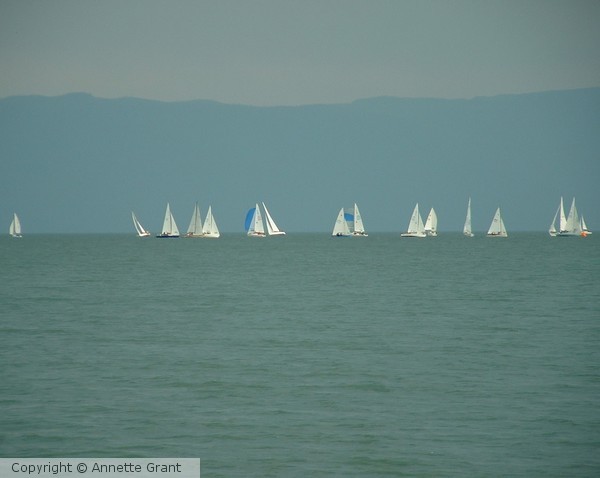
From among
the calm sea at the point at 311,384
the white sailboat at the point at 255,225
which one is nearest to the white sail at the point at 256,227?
the white sailboat at the point at 255,225

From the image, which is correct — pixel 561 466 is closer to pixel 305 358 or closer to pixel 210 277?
pixel 305 358

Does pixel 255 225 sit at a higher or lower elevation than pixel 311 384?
higher

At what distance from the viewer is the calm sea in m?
17.4

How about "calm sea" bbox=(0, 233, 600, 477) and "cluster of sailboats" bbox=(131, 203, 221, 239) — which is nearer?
"calm sea" bbox=(0, 233, 600, 477)

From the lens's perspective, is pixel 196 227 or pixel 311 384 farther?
pixel 196 227

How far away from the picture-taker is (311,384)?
2344cm

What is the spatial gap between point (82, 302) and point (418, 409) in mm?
Answer: 31058

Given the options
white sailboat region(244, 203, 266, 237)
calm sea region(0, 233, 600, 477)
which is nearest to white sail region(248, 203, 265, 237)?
white sailboat region(244, 203, 266, 237)

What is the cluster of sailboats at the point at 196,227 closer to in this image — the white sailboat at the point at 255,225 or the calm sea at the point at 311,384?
the white sailboat at the point at 255,225

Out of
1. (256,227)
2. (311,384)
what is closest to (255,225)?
(256,227)

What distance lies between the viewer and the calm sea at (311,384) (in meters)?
17.4

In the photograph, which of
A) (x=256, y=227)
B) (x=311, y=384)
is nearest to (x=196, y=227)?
(x=256, y=227)

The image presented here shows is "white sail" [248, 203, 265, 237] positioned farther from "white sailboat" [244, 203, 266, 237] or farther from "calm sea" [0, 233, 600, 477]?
"calm sea" [0, 233, 600, 477]

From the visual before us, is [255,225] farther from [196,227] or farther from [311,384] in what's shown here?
[311,384]
